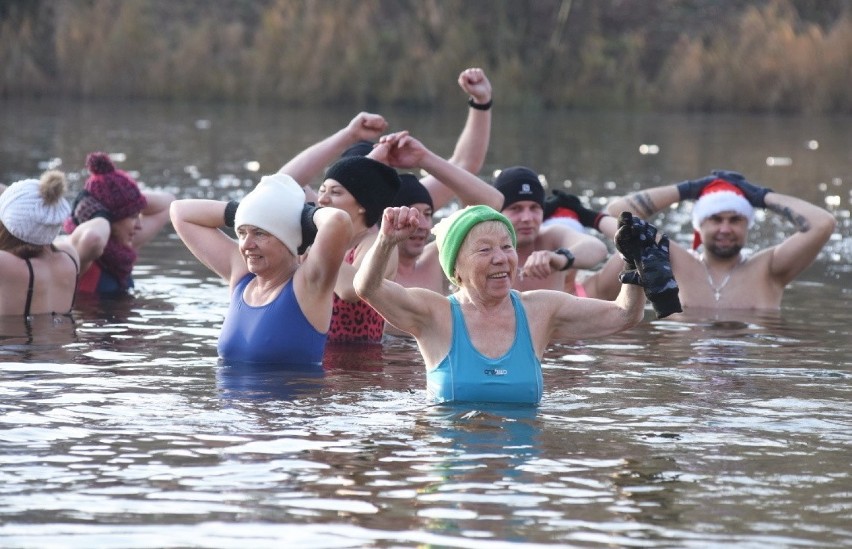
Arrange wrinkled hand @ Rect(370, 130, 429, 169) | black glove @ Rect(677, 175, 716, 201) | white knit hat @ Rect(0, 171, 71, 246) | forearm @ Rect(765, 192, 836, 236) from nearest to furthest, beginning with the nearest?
wrinkled hand @ Rect(370, 130, 429, 169)
white knit hat @ Rect(0, 171, 71, 246)
forearm @ Rect(765, 192, 836, 236)
black glove @ Rect(677, 175, 716, 201)

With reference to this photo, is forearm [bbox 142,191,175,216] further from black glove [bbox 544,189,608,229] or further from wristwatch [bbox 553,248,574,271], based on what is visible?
wristwatch [bbox 553,248,574,271]

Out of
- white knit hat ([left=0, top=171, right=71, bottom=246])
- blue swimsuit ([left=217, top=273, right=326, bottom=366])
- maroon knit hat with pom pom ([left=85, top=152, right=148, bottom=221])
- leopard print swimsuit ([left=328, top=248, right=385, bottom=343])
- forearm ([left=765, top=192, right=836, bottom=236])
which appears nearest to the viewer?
blue swimsuit ([left=217, top=273, right=326, bottom=366])

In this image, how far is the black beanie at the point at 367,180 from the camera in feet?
31.7

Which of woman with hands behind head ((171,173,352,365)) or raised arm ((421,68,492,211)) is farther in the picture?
raised arm ((421,68,492,211))

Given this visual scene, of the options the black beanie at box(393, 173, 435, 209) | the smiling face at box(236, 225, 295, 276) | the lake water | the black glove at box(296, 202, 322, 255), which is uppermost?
the black beanie at box(393, 173, 435, 209)

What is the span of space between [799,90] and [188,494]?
99.7 feet

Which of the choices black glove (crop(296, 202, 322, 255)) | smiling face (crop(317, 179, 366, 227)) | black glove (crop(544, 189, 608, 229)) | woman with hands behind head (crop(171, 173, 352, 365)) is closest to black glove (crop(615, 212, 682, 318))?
woman with hands behind head (crop(171, 173, 352, 365))

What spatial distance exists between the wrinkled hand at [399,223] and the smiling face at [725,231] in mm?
5425

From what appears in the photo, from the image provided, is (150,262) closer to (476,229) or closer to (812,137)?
(476,229)

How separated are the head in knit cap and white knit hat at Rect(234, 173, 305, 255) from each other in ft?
13.7

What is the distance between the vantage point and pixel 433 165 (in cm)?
1048

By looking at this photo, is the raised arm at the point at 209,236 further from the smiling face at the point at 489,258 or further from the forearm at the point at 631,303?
the forearm at the point at 631,303

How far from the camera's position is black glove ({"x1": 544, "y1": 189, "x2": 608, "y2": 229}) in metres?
12.8

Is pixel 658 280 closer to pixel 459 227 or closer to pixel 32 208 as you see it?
pixel 459 227
